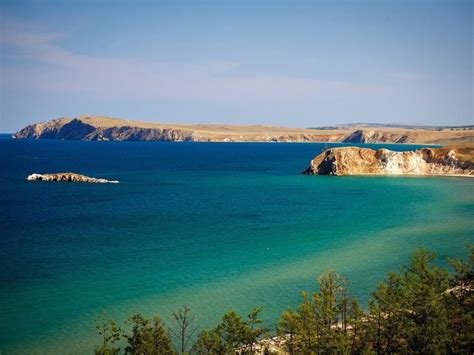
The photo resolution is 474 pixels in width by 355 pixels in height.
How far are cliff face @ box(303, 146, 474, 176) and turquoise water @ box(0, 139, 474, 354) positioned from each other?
21384 millimetres

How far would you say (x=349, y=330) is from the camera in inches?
1348

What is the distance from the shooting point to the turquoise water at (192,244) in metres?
39.3

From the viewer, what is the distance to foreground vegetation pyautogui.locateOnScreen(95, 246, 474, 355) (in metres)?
A: 28.1

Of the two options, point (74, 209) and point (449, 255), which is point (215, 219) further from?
point (449, 255)

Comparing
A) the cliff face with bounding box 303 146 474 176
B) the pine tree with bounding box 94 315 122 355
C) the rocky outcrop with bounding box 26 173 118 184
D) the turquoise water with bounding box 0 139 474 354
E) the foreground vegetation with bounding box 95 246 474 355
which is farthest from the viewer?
the cliff face with bounding box 303 146 474 176

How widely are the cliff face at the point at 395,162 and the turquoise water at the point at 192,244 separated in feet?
70.2

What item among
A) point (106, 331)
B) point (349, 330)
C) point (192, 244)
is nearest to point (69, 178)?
point (192, 244)

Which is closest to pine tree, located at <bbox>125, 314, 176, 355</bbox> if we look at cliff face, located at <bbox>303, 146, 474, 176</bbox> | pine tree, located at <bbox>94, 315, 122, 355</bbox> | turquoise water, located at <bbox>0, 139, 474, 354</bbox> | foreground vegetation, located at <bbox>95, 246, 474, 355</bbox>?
foreground vegetation, located at <bbox>95, 246, 474, 355</bbox>

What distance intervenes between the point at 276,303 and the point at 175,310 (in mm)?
8527

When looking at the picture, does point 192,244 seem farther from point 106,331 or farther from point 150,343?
point 150,343

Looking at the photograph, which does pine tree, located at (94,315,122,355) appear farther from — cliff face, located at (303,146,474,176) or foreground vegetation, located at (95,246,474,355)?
cliff face, located at (303,146,474,176)

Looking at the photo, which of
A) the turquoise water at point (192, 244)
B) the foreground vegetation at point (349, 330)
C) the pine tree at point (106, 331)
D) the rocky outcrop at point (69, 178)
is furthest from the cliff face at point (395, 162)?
the pine tree at point (106, 331)

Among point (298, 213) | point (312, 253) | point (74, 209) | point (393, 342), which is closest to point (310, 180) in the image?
point (298, 213)

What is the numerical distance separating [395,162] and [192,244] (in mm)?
93435
